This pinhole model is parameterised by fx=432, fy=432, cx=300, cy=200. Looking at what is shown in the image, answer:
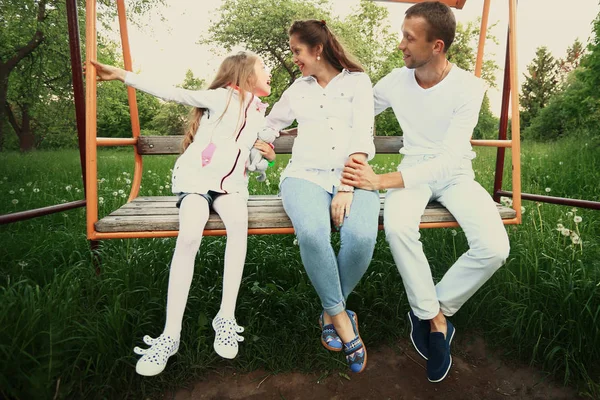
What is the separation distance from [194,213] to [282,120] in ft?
2.78

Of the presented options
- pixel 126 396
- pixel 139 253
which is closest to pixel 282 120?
pixel 139 253

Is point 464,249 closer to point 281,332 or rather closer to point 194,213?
point 281,332

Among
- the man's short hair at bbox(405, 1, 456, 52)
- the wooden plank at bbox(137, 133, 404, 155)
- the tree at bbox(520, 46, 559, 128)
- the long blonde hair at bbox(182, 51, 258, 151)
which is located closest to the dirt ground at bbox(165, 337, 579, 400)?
the long blonde hair at bbox(182, 51, 258, 151)

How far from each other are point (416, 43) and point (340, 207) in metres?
0.93

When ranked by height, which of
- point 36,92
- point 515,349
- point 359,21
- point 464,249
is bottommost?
point 515,349

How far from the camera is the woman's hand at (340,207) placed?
6.41 ft

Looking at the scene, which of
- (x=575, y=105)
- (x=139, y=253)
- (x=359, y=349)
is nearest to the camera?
(x=359, y=349)

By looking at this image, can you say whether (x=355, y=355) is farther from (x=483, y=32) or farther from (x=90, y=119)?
(x=483, y=32)

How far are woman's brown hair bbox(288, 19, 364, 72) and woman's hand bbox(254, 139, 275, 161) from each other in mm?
558

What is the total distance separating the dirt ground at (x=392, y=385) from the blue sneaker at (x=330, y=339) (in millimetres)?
140

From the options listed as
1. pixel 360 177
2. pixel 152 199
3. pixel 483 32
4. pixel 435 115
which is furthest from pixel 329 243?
pixel 483 32

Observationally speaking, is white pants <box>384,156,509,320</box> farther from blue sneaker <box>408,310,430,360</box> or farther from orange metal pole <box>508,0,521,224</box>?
orange metal pole <box>508,0,521,224</box>

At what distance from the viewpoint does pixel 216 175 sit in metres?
2.05

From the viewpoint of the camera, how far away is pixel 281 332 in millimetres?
2129
